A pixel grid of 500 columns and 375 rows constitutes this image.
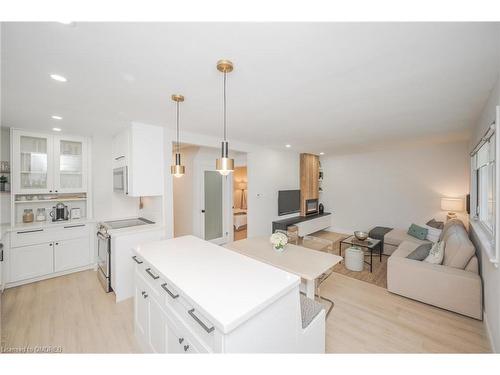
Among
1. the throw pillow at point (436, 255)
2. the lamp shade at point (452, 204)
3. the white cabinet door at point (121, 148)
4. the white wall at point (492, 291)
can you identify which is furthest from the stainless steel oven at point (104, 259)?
the lamp shade at point (452, 204)

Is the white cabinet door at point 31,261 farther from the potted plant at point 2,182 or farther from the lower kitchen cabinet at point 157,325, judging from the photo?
the lower kitchen cabinet at point 157,325

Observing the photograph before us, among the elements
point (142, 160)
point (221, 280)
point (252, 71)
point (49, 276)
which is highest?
point (252, 71)

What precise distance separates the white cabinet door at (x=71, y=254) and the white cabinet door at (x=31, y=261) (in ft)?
0.22

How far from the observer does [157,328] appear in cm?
140

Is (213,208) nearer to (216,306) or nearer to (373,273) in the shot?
Answer: (373,273)

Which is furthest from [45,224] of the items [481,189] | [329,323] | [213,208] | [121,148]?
[481,189]

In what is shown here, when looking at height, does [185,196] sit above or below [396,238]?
above

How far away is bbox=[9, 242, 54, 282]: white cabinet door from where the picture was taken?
2754 mm

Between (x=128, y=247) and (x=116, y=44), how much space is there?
2.33 meters

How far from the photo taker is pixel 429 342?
6.16ft

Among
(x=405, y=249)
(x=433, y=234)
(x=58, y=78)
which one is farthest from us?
(x=433, y=234)

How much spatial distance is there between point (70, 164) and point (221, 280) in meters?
3.67

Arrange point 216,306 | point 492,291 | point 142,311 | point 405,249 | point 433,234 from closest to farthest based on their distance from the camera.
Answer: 1. point 216,306
2. point 142,311
3. point 492,291
4. point 405,249
5. point 433,234
